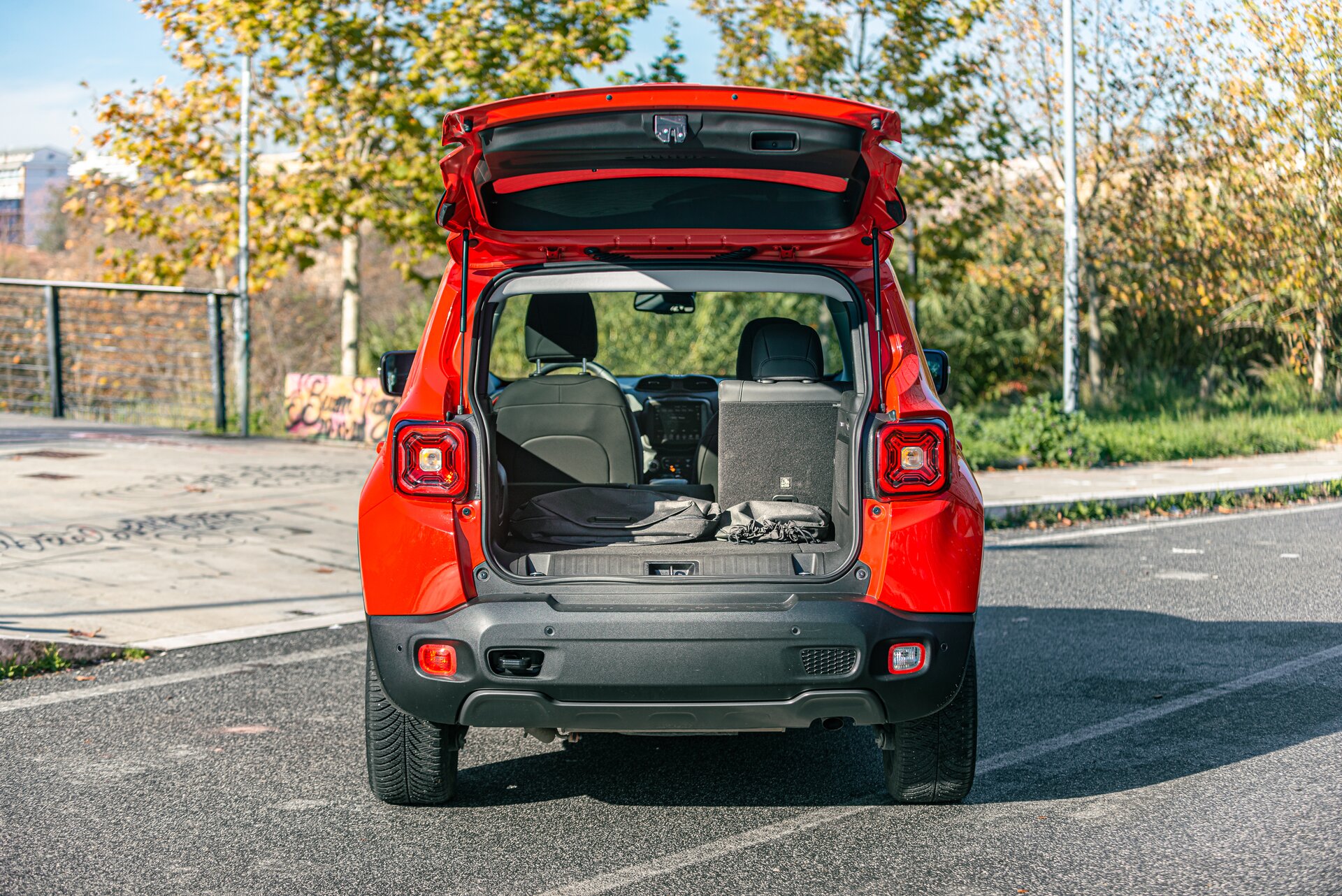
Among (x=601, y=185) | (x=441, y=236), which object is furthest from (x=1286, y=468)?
(x=601, y=185)

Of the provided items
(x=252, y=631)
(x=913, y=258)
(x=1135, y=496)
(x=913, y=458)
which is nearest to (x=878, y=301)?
(x=913, y=458)

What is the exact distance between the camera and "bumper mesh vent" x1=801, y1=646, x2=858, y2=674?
3.70 meters

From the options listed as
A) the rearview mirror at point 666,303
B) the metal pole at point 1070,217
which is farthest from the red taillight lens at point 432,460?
the metal pole at point 1070,217

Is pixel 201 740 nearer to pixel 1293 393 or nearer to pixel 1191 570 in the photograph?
pixel 1191 570

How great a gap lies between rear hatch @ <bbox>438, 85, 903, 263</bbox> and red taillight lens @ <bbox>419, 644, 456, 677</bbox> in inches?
50.9

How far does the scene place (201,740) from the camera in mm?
4969

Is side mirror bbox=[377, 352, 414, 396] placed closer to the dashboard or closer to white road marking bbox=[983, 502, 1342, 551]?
the dashboard

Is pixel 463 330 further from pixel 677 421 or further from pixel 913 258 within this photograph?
pixel 913 258

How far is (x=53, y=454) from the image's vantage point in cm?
1261

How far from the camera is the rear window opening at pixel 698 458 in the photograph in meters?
4.01

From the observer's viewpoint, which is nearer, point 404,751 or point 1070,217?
point 404,751

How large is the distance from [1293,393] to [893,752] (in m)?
20.3

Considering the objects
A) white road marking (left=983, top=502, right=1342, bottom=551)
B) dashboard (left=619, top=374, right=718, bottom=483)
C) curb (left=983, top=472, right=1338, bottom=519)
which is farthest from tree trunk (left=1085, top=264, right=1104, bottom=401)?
dashboard (left=619, top=374, right=718, bottom=483)

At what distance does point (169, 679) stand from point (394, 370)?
1962 millimetres
